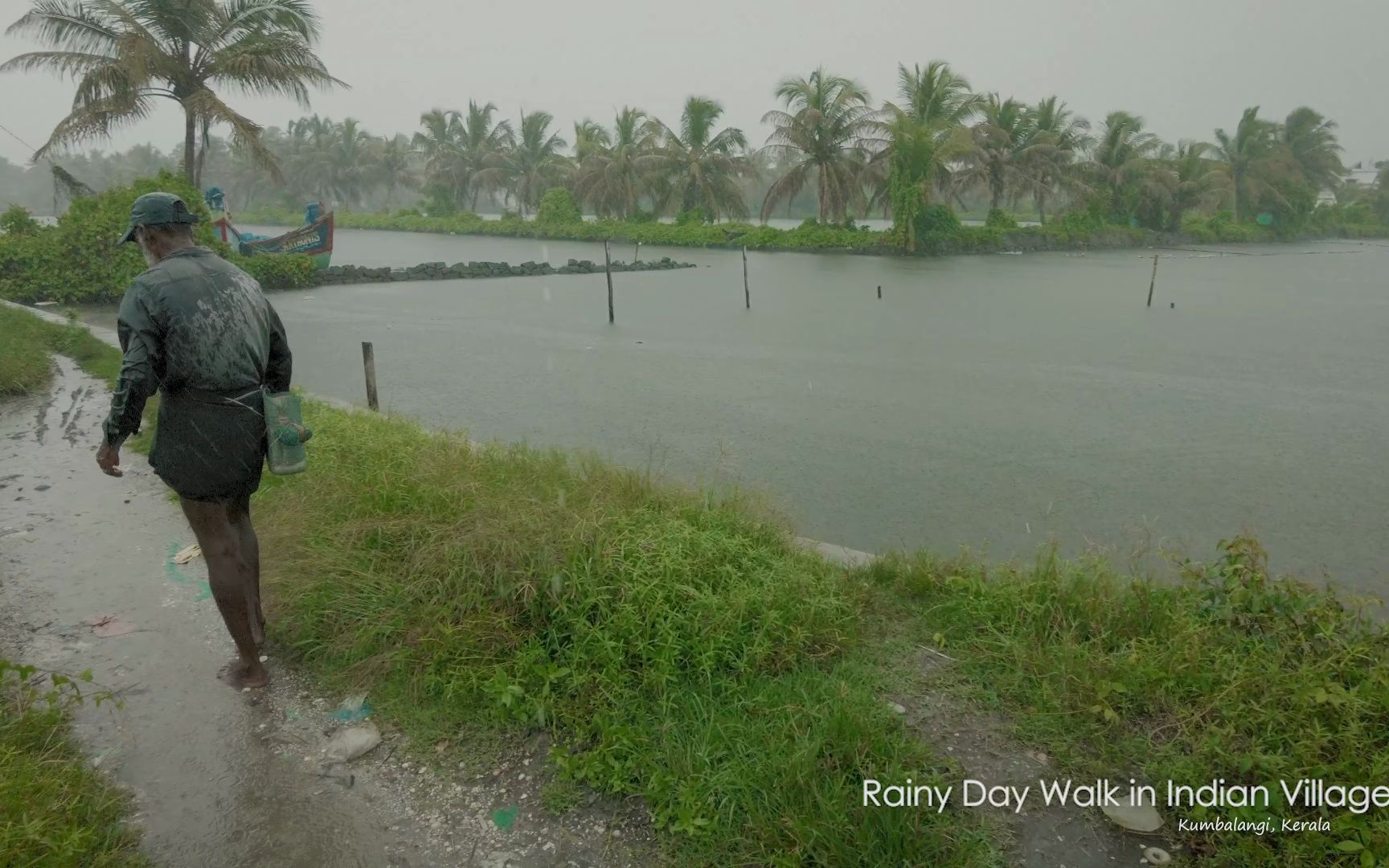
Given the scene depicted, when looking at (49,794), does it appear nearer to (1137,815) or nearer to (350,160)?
(1137,815)

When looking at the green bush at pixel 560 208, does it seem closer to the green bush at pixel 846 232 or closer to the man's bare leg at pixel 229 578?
the green bush at pixel 846 232

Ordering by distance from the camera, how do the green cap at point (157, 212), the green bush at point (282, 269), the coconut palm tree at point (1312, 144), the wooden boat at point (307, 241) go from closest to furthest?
the green cap at point (157, 212) → the green bush at point (282, 269) → the wooden boat at point (307, 241) → the coconut palm tree at point (1312, 144)

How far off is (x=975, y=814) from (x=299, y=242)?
2266cm

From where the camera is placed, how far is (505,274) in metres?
25.3

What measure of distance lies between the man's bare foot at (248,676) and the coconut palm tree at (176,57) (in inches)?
681

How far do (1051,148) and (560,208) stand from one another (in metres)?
21.4

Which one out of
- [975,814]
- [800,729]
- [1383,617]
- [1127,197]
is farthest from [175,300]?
[1127,197]

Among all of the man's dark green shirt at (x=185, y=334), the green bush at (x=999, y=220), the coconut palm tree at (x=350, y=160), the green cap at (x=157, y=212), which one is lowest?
the man's dark green shirt at (x=185, y=334)

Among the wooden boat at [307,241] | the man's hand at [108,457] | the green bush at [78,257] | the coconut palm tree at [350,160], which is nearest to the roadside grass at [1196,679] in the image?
the man's hand at [108,457]

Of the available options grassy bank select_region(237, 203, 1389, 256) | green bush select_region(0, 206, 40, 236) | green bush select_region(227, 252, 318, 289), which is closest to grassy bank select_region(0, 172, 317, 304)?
green bush select_region(0, 206, 40, 236)

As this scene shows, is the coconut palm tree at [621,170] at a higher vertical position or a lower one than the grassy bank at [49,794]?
higher

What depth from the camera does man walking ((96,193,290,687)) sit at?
2818 mm

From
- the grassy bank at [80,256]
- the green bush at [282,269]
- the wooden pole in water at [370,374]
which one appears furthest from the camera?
the green bush at [282,269]

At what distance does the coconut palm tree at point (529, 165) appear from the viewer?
47375mm
